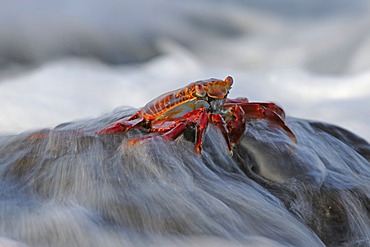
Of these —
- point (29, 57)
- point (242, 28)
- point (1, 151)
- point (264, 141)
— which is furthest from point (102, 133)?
point (242, 28)

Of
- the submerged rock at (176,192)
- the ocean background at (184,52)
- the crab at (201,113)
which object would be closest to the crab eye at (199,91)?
the crab at (201,113)

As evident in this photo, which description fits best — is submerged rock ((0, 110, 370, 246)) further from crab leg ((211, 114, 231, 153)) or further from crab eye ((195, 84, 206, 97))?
crab eye ((195, 84, 206, 97))

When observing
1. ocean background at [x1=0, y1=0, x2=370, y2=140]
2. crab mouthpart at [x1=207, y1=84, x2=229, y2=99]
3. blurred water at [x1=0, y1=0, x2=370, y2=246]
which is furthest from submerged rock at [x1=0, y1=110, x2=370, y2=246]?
ocean background at [x1=0, y1=0, x2=370, y2=140]

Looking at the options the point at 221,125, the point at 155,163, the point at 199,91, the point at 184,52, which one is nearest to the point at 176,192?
the point at 155,163

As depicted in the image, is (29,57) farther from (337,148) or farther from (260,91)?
(337,148)

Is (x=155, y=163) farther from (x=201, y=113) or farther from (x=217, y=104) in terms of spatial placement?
(x=217, y=104)

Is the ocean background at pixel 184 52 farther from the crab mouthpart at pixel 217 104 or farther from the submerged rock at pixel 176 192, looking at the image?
the submerged rock at pixel 176 192
